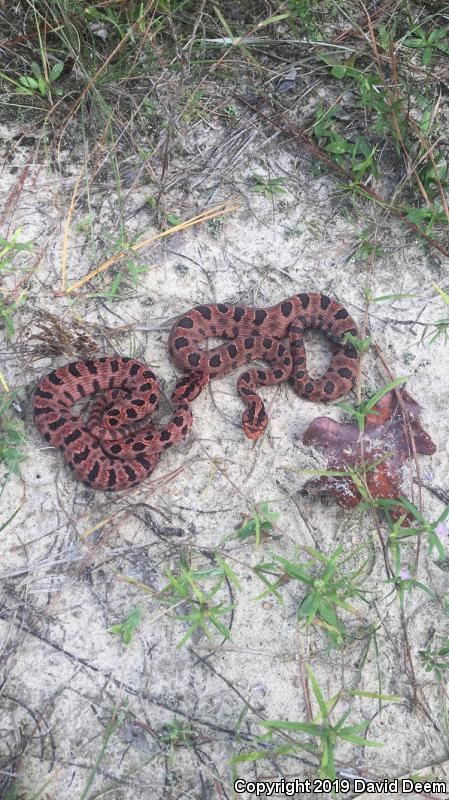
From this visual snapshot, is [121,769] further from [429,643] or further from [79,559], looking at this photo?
[429,643]

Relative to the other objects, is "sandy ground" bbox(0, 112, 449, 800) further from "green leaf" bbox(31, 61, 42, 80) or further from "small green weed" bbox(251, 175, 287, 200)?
"green leaf" bbox(31, 61, 42, 80)

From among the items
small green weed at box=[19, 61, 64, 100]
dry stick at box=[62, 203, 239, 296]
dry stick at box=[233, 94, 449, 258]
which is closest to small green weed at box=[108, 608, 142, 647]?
dry stick at box=[62, 203, 239, 296]

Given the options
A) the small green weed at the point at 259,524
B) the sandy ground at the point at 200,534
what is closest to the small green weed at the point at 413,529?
the sandy ground at the point at 200,534

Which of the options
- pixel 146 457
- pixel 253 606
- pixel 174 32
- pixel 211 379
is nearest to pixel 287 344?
pixel 211 379

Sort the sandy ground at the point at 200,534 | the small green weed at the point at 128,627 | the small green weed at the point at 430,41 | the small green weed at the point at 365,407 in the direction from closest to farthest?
the sandy ground at the point at 200,534 → the small green weed at the point at 128,627 → the small green weed at the point at 365,407 → the small green weed at the point at 430,41

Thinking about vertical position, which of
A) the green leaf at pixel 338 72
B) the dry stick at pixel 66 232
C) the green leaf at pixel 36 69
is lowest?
the dry stick at pixel 66 232

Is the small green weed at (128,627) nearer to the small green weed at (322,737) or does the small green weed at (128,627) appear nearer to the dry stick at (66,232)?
the small green weed at (322,737)
